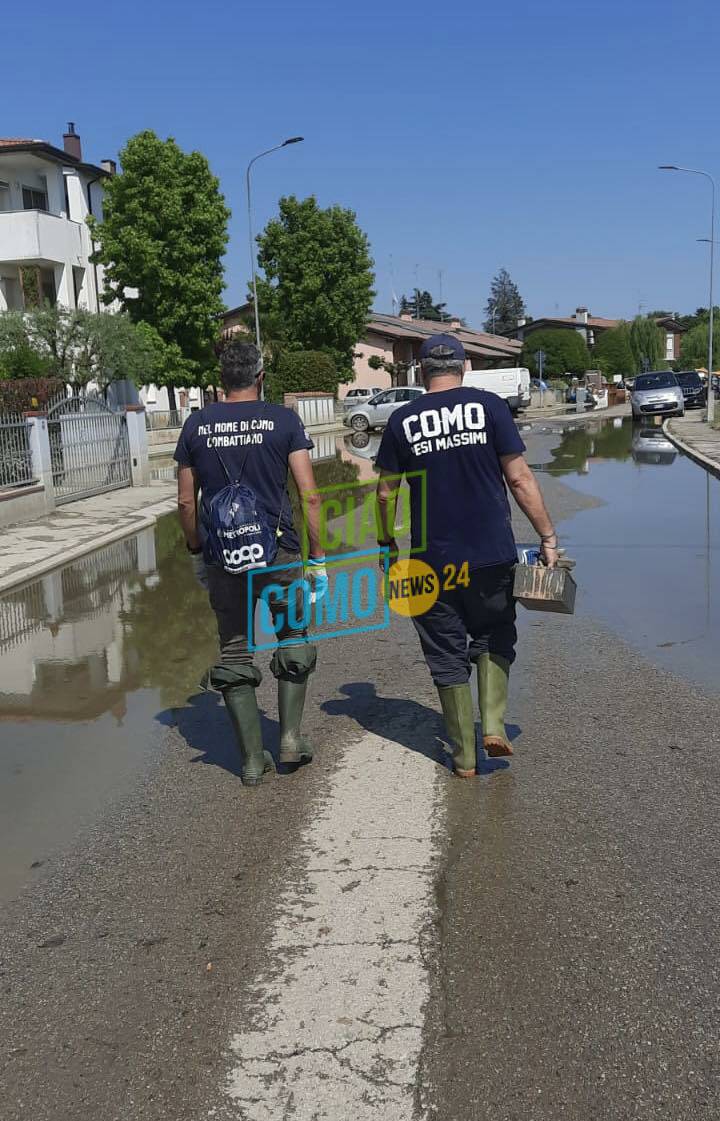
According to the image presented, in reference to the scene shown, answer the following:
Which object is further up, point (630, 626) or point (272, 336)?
point (272, 336)

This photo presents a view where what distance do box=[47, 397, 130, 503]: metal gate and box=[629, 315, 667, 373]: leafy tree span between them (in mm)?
86734

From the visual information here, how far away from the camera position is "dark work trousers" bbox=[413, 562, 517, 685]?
459cm

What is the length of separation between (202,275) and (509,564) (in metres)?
37.4

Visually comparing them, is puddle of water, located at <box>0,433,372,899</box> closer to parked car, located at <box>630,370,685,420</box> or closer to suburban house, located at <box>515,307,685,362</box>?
parked car, located at <box>630,370,685,420</box>

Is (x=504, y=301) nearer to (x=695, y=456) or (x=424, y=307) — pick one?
(x=424, y=307)

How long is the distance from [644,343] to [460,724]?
334 feet

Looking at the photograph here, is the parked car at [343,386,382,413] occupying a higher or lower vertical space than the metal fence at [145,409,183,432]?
higher

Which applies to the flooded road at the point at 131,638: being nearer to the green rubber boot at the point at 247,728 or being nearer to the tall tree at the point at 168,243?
the green rubber boot at the point at 247,728

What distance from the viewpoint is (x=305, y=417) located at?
44781 mm

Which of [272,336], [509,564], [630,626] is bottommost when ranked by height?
[630,626]

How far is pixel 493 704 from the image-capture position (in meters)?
4.66

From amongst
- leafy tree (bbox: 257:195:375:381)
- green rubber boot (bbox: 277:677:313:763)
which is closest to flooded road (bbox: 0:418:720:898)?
green rubber boot (bbox: 277:677:313:763)

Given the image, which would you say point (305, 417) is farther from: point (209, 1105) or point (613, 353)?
point (613, 353)

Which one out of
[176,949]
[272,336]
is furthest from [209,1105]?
[272,336]
